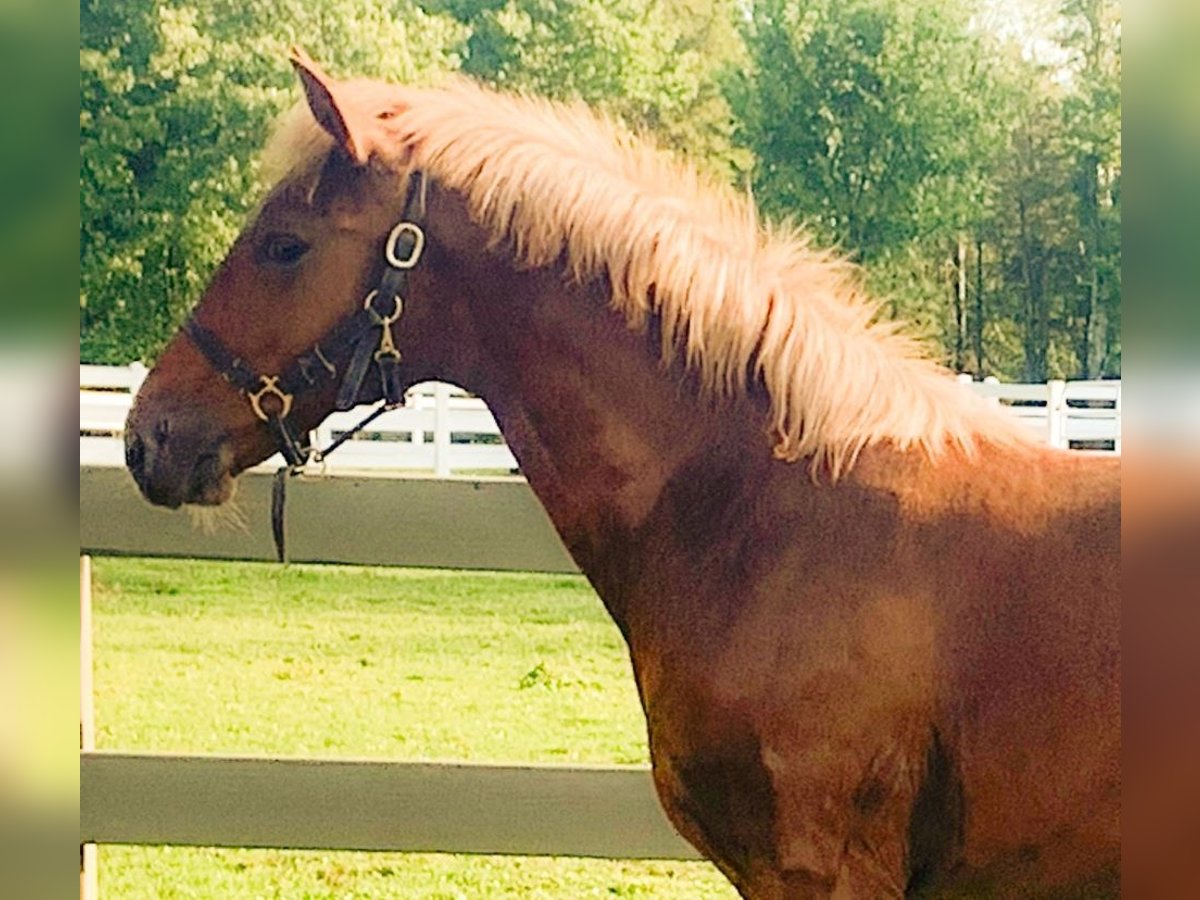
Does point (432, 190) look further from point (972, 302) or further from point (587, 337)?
point (972, 302)

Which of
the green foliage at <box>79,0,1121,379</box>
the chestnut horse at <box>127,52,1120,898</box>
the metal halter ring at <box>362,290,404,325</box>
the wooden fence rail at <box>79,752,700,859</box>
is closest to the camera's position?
the chestnut horse at <box>127,52,1120,898</box>

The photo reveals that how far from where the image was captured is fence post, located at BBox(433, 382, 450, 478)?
3.39 metres

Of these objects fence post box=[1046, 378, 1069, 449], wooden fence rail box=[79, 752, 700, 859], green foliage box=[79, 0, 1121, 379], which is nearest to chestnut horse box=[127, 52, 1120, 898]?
wooden fence rail box=[79, 752, 700, 859]

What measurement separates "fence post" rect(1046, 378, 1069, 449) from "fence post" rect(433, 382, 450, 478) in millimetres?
1591

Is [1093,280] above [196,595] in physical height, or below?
above

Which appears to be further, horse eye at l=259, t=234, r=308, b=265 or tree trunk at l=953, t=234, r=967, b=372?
tree trunk at l=953, t=234, r=967, b=372

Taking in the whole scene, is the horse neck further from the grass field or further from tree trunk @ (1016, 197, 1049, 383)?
tree trunk @ (1016, 197, 1049, 383)

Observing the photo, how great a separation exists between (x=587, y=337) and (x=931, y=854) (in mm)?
710

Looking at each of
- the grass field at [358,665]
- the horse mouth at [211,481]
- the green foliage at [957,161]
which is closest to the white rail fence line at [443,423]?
the green foliage at [957,161]

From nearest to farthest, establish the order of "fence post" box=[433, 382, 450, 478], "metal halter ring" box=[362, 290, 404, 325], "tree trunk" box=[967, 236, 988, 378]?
"metal halter ring" box=[362, 290, 404, 325] < "tree trunk" box=[967, 236, 988, 378] < "fence post" box=[433, 382, 450, 478]

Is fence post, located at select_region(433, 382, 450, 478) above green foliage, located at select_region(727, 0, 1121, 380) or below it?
below

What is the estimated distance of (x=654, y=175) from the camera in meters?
1.49

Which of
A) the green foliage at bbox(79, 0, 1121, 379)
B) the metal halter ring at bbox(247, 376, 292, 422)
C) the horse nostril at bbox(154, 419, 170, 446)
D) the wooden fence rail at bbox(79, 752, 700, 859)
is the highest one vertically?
the green foliage at bbox(79, 0, 1121, 379)

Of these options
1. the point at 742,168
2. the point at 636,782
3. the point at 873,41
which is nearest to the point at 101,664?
the point at 636,782
